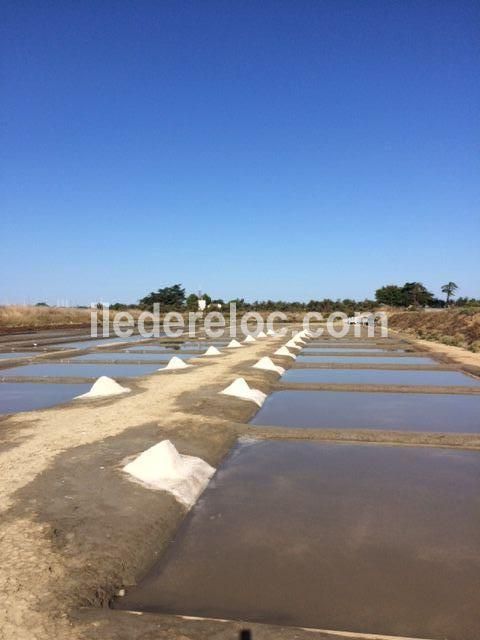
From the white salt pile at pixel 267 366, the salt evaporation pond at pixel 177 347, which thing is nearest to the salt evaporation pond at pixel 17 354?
the salt evaporation pond at pixel 177 347

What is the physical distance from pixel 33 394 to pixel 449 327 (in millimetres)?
19860

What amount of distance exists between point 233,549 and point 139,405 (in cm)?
365

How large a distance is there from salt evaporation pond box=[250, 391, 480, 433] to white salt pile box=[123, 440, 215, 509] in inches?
86.7

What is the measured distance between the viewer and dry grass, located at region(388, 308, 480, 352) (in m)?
19.0

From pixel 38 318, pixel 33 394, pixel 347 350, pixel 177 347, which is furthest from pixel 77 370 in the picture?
pixel 38 318

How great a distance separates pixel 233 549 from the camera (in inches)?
117

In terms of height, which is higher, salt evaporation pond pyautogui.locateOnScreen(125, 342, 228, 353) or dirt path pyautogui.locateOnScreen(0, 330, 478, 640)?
salt evaporation pond pyautogui.locateOnScreen(125, 342, 228, 353)

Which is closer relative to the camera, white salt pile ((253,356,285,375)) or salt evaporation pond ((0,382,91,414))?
salt evaporation pond ((0,382,91,414))

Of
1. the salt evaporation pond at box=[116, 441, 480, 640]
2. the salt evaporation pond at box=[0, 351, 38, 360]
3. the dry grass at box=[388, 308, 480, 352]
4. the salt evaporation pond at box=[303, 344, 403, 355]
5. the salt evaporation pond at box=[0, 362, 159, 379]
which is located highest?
the dry grass at box=[388, 308, 480, 352]

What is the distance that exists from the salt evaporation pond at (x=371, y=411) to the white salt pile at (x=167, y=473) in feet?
7.23

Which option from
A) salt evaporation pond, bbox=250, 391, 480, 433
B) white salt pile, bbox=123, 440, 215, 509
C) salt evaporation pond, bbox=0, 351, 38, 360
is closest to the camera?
white salt pile, bbox=123, 440, 215, 509

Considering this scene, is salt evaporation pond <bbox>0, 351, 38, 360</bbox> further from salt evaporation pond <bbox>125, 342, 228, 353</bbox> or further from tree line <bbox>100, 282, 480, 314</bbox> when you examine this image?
tree line <bbox>100, 282, 480, 314</bbox>

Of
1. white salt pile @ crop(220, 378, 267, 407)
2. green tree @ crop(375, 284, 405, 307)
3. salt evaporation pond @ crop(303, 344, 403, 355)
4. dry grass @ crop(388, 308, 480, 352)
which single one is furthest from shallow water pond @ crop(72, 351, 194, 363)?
green tree @ crop(375, 284, 405, 307)

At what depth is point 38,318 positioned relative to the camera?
3028cm
